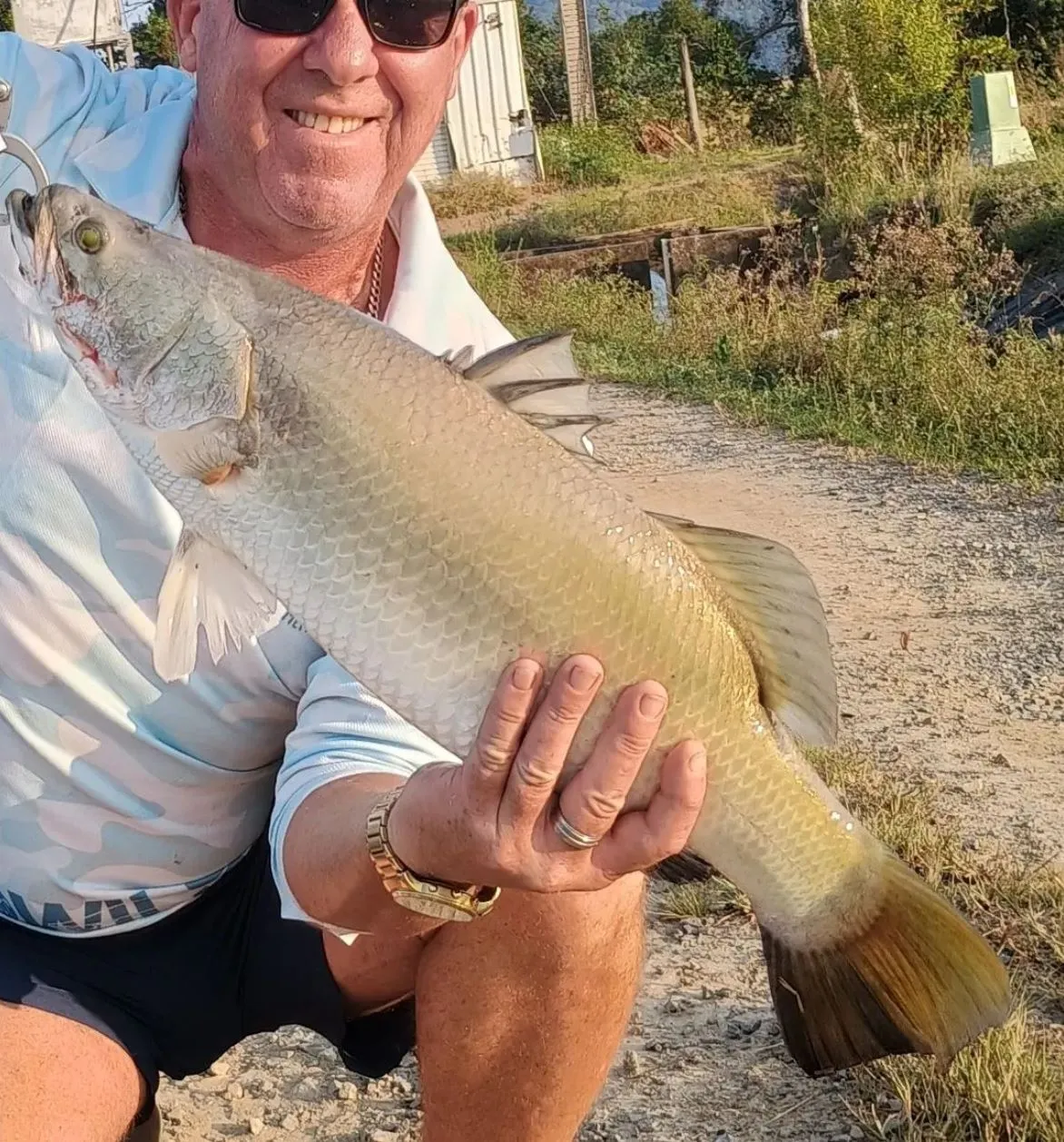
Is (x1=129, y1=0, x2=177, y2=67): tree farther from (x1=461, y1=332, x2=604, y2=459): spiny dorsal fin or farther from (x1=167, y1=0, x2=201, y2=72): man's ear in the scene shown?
(x1=461, y1=332, x2=604, y2=459): spiny dorsal fin

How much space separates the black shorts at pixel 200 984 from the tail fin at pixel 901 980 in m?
0.71

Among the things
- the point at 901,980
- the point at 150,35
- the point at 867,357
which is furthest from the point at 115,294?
the point at 150,35

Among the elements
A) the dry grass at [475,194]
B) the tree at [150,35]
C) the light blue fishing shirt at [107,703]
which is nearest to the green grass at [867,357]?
the light blue fishing shirt at [107,703]

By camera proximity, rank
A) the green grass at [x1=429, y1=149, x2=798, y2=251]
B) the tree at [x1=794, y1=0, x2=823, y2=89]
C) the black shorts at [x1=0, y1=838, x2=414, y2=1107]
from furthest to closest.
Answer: the tree at [x1=794, y1=0, x2=823, y2=89] → the green grass at [x1=429, y1=149, x2=798, y2=251] → the black shorts at [x1=0, y1=838, x2=414, y2=1107]

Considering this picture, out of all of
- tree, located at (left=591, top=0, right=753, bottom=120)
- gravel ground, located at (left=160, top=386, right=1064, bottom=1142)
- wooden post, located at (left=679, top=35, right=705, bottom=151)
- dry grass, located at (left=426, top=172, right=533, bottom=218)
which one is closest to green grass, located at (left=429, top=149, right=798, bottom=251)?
dry grass, located at (left=426, top=172, right=533, bottom=218)

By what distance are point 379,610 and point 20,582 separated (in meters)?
0.83

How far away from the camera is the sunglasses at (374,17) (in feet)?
7.74

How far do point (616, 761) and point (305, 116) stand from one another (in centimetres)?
129

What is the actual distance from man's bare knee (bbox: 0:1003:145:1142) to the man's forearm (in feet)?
1.35

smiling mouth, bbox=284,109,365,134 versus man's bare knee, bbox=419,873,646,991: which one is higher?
smiling mouth, bbox=284,109,365,134

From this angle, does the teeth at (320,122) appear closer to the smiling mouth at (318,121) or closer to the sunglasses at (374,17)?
the smiling mouth at (318,121)

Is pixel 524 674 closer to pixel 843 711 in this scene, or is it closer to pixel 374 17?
pixel 374 17

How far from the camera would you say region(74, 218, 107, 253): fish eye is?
171 centimetres

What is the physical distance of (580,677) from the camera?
63.6 inches
